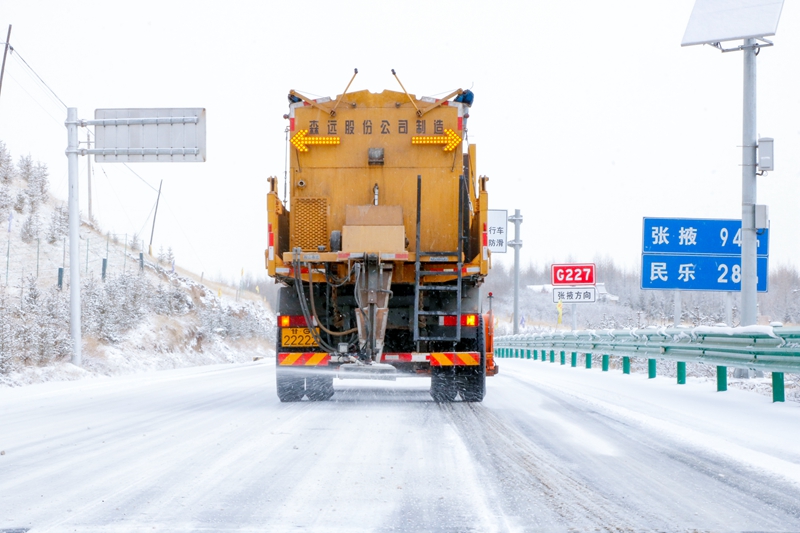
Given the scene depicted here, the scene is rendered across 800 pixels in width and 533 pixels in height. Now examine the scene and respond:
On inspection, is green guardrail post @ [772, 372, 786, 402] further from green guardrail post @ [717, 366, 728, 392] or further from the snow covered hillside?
the snow covered hillside

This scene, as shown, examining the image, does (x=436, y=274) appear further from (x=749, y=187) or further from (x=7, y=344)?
(x=7, y=344)

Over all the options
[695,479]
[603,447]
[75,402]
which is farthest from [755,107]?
[75,402]

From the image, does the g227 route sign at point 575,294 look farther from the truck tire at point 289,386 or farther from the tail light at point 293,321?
the tail light at point 293,321

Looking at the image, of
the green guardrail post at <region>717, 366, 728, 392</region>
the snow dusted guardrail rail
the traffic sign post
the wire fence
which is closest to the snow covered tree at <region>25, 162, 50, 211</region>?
the wire fence

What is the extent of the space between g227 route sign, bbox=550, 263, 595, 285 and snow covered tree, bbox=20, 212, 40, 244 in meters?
24.2

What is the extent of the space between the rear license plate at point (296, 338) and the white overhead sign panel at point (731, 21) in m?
8.79

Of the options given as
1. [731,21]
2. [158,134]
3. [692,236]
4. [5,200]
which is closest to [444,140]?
[731,21]

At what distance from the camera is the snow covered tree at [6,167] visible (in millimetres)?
44875

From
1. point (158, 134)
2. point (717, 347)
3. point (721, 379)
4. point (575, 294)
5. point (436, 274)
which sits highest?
point (158, 134)

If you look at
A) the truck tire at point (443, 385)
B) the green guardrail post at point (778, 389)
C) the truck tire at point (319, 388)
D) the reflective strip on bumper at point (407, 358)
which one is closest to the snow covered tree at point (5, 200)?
the truck tire at point (319, 388)

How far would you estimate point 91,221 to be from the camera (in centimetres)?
5159

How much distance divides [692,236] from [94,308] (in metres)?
19.9

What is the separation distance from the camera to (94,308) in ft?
93.6

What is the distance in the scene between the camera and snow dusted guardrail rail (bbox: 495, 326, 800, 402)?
33.0ft
